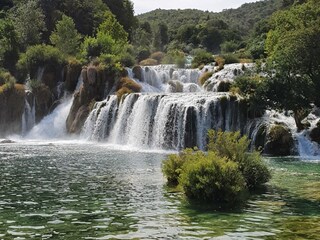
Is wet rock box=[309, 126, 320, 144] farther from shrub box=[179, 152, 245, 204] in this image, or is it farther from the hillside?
the hillside

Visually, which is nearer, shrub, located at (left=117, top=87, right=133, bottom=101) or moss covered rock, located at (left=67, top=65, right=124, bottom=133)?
shrub, located at (left=117, top=87, right=133, bottom=101)

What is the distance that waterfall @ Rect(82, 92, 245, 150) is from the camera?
144ft

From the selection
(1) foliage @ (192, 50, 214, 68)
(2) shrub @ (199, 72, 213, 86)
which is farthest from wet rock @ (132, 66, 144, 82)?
(2) shrub @ (199, 72, 213, 86)

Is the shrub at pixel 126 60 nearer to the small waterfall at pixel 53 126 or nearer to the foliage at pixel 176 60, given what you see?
the foliage at pixel 176 60

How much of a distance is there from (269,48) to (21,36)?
42485mm

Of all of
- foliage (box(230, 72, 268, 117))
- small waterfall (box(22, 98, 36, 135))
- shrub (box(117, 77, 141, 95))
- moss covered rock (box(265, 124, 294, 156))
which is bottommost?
moss covered rock (box(265, 124, 294, 156))

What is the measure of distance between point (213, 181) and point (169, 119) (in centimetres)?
2745

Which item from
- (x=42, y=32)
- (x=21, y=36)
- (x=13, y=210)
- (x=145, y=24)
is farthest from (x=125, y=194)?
(x=145, y=24)

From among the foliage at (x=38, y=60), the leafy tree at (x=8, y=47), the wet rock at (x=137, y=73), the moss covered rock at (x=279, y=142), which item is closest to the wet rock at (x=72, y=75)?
the foliage at (x=38, y=60)

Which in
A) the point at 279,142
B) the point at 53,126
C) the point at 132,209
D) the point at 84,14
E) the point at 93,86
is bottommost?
the point at 132,209

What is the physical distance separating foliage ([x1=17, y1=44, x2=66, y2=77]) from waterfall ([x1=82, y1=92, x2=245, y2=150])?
20.4 m

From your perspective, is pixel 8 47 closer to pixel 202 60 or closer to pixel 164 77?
pixel 164 77

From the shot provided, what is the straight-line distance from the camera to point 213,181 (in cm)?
1795

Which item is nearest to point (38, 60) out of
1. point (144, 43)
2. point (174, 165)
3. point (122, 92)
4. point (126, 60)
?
point (126, 60)
